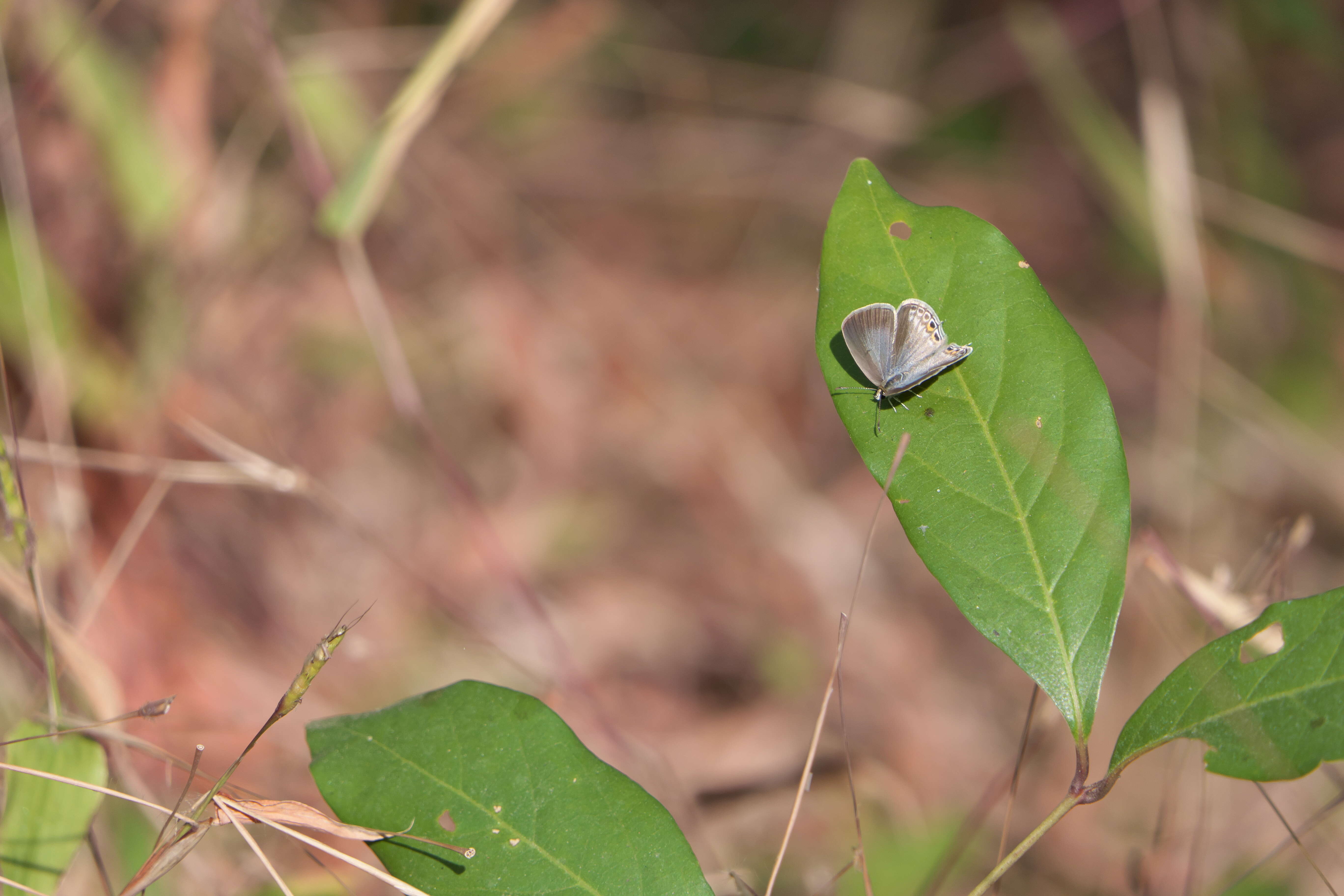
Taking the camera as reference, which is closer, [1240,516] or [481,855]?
[481,855]

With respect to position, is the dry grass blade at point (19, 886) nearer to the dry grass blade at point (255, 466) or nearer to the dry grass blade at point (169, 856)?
the dry grass blade at point (169, 856)

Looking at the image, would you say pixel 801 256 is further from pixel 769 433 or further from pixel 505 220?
pixel 505 220

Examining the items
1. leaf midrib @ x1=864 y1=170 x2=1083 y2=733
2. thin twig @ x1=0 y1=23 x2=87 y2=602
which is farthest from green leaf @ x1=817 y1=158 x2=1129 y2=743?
thin twig @ x1=0 y1=23 x2=87 y2=602

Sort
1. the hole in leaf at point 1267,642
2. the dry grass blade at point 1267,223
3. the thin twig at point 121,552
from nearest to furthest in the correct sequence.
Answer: the hole in leaf at point 1267,642 < the thin twig at point 121,552 < the dry grass blade at point 1267,223

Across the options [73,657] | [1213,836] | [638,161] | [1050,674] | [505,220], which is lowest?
[1213,836]

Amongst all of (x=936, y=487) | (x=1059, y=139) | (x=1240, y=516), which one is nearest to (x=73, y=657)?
(x=936, y=487)

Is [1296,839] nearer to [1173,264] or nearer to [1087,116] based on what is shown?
[1173,264]

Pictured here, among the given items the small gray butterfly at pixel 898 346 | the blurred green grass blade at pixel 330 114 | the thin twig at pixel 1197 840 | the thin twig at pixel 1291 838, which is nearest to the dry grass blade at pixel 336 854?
the small gray butterfly at pixel 898 346

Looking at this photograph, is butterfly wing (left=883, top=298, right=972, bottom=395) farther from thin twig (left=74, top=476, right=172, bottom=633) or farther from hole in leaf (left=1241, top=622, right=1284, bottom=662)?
thin twig (left=74, top=476, right=172, bottom=633)
